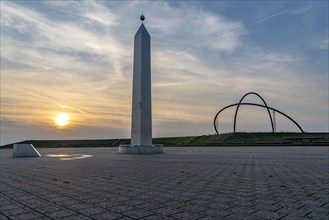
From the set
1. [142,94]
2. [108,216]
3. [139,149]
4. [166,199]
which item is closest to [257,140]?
[139,149]

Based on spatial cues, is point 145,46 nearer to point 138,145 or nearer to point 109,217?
point 138,145

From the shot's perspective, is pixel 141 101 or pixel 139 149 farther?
pixel 141 101

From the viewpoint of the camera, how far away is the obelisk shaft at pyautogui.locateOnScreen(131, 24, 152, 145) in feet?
66.8

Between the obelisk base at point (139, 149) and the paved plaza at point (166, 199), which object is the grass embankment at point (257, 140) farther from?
the paved plaza at point (166, 199)

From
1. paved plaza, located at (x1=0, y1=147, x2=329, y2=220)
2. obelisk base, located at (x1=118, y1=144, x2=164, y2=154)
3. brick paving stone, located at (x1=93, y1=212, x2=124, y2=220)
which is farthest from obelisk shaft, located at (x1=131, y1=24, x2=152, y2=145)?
brick paving stone, located at (x1=93, y1=212, x2=124, y2=220)

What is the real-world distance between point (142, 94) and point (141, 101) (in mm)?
545

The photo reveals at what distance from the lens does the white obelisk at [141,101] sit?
20.3 m

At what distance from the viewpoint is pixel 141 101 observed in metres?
20.3

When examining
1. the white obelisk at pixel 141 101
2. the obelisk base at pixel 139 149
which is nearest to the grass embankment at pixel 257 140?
the obelisk base at pixel 139 149

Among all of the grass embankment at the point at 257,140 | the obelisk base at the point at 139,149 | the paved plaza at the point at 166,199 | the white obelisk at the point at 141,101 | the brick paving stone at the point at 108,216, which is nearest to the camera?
the brick paving stone at the point at 108,216

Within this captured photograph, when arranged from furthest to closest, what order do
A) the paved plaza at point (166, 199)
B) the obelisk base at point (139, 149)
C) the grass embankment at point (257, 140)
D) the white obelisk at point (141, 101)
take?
the grass embankment at point (257, 140) → the white obelisk at point (141, 101) → the obelisk base at point (139, 149) → the paved plaza at point (166, 199)

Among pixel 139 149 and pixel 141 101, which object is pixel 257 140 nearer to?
pixel 139 149

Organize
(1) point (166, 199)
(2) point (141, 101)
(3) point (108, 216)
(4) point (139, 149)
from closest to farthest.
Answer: (3) point (108, 216), (1) point (166, 199), (4) point (139, 149), (2) point (141, 101)

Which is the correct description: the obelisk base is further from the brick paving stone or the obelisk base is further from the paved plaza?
the brick paving stone
